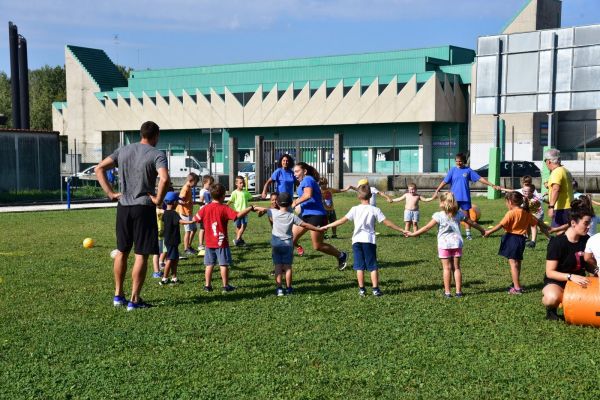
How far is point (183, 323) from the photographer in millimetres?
7461

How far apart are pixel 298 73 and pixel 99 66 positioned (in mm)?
23200

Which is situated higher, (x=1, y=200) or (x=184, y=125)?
(x=184, y=125)

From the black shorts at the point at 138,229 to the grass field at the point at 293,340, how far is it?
0.71 meters

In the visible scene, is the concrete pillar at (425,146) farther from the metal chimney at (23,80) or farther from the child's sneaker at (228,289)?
the child's sneaker at (228,289)

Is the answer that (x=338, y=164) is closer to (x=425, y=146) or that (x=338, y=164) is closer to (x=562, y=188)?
(x=562, y=188)

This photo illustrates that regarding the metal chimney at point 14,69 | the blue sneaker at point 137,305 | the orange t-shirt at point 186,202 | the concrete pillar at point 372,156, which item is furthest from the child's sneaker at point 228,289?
the concrete pillar at point 372,156

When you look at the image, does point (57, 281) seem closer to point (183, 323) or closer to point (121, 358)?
point (183, 323)

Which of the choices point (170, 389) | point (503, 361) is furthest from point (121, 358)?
point (503, 361)

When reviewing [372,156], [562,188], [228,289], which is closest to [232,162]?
[372,156]

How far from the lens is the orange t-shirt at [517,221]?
922 cm

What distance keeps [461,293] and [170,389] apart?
15.4ft

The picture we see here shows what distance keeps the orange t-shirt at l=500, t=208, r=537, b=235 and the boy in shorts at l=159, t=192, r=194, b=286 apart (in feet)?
14.2

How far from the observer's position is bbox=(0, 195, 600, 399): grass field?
5.42 metres

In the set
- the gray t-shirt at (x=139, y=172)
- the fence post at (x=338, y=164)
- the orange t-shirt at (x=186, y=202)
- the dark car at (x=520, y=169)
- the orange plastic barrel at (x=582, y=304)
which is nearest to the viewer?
the orange plastic barrel at (x=582, y=304)
